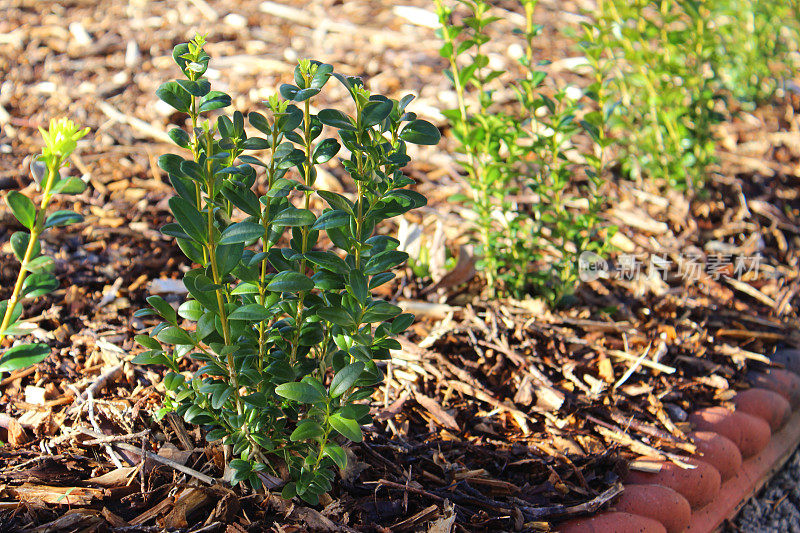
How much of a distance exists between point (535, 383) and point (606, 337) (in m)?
0.41

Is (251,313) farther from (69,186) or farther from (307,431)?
(69,186)

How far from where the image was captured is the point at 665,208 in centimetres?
310

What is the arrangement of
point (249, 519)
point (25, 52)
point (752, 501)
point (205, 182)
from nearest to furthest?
1. point (205, 182)
2. point (249, 519)
3. point (752, 501)
4. point (25, 52)

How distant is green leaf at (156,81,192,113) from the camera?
3.95ft

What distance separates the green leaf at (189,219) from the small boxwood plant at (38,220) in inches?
6.8

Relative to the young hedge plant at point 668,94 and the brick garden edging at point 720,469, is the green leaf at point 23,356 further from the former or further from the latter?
the young hedge plant at point 668,94

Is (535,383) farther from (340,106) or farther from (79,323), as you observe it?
(340,106)

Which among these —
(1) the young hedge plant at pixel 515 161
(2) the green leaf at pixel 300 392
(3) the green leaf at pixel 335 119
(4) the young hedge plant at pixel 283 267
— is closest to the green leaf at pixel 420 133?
(4) the young hedge plant at pixel 283 267

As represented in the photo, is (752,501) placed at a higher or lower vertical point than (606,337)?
lower

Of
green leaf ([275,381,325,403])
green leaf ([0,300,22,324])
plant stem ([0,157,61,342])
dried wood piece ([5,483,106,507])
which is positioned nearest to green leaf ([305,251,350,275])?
green leaf ([275,381,325,403])

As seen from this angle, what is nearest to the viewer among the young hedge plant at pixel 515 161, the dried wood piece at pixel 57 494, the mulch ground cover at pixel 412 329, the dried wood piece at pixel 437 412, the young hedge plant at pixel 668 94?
the dried wood piece at pixel 57 494

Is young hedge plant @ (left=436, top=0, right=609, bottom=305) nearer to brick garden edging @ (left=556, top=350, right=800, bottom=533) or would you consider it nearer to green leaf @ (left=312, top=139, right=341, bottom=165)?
brick garden edging @ (left=556, top=350, right=800, bottom=533)

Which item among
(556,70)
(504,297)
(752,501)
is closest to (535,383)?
(504,297)

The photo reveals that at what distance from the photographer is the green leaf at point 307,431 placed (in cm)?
133
